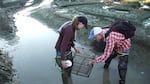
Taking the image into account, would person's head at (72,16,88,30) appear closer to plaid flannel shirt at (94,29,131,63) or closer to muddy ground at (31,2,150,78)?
plaid flannel shirt at (94,29,131,63)

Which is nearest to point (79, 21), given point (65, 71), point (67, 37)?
point (67, 37)

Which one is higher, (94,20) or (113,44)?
(113,44)

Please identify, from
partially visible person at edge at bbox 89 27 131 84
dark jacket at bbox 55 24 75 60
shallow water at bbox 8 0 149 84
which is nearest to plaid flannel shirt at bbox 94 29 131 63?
partially visible person at edge at bbox 89 27 131 84

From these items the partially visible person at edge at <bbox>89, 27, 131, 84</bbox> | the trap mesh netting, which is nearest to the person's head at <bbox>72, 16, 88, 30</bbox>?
the partially visible person at edge at <bbox>89, 27, 131, 84</bbox>

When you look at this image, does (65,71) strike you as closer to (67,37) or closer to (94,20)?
(67,37)

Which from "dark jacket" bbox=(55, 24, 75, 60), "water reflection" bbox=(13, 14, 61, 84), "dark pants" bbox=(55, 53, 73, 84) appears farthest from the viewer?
"water reflection" bbox=(13, 14, 61, 84)

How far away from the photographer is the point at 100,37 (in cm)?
534

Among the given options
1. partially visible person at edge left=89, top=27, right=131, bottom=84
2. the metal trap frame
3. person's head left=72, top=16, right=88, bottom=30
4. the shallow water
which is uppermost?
person's head left=72, top=16, right=88, bottom=30

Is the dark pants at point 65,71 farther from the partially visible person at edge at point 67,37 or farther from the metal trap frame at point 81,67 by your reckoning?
the metal trap frame at point 81,67

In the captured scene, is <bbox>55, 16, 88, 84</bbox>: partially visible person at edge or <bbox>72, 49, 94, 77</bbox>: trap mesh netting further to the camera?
<bbox>72, 49, 94, 77</bbox>: trap mesh netting

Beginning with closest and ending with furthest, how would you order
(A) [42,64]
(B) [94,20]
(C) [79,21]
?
(C) [79,21], (A) [42,64], (B) [94,20]

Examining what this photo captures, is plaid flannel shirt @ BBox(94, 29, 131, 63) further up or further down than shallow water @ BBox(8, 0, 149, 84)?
further up

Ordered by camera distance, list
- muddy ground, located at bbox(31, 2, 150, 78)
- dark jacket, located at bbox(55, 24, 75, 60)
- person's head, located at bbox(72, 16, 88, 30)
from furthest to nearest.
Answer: muddy ground, located at bbox(31, 2, 150, 78) < dark jacket, located at bbox(55, 24, 75, 60) < person's head, located at bbox(72, 16, 88, 30)

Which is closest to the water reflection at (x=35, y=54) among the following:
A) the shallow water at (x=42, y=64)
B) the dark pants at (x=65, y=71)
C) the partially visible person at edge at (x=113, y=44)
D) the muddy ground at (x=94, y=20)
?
the shallow water at (x=42, y=64)
